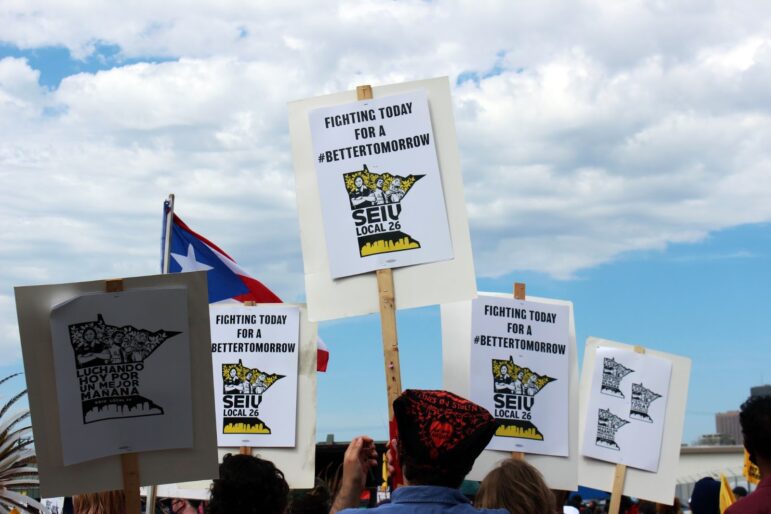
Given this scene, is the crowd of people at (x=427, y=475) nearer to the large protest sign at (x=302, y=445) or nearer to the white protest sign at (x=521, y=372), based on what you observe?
the large protest sign at (x=302, y=445)

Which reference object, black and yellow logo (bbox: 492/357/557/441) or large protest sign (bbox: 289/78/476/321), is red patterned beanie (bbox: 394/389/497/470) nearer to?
large protest sign (bbox: 289/78/476/321)

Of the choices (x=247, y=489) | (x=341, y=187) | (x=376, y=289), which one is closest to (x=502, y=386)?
(x=376, y=289)

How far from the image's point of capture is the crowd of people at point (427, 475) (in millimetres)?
3338

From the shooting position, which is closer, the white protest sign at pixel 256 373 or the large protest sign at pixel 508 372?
the large protest sign at pixel 508 372

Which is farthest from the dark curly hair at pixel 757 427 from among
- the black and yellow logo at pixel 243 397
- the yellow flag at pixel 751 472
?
the black and yellow logo at pixel 243 397

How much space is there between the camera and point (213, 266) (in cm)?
1033

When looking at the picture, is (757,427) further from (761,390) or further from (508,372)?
(508,372)

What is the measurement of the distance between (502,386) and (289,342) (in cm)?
170

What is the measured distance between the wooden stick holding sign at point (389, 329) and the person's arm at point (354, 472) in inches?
26.8

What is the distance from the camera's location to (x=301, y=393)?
7.48 meters

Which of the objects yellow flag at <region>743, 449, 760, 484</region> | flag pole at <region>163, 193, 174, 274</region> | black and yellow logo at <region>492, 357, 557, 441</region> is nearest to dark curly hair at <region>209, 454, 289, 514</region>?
black and yellow logo at <region>492, 357, 557, 441</region>

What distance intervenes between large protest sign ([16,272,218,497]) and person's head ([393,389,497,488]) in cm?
A: 131

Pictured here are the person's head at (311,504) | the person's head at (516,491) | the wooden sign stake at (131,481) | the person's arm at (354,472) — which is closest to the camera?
the person's arm at (354,472)

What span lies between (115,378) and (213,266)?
20.0 feet
